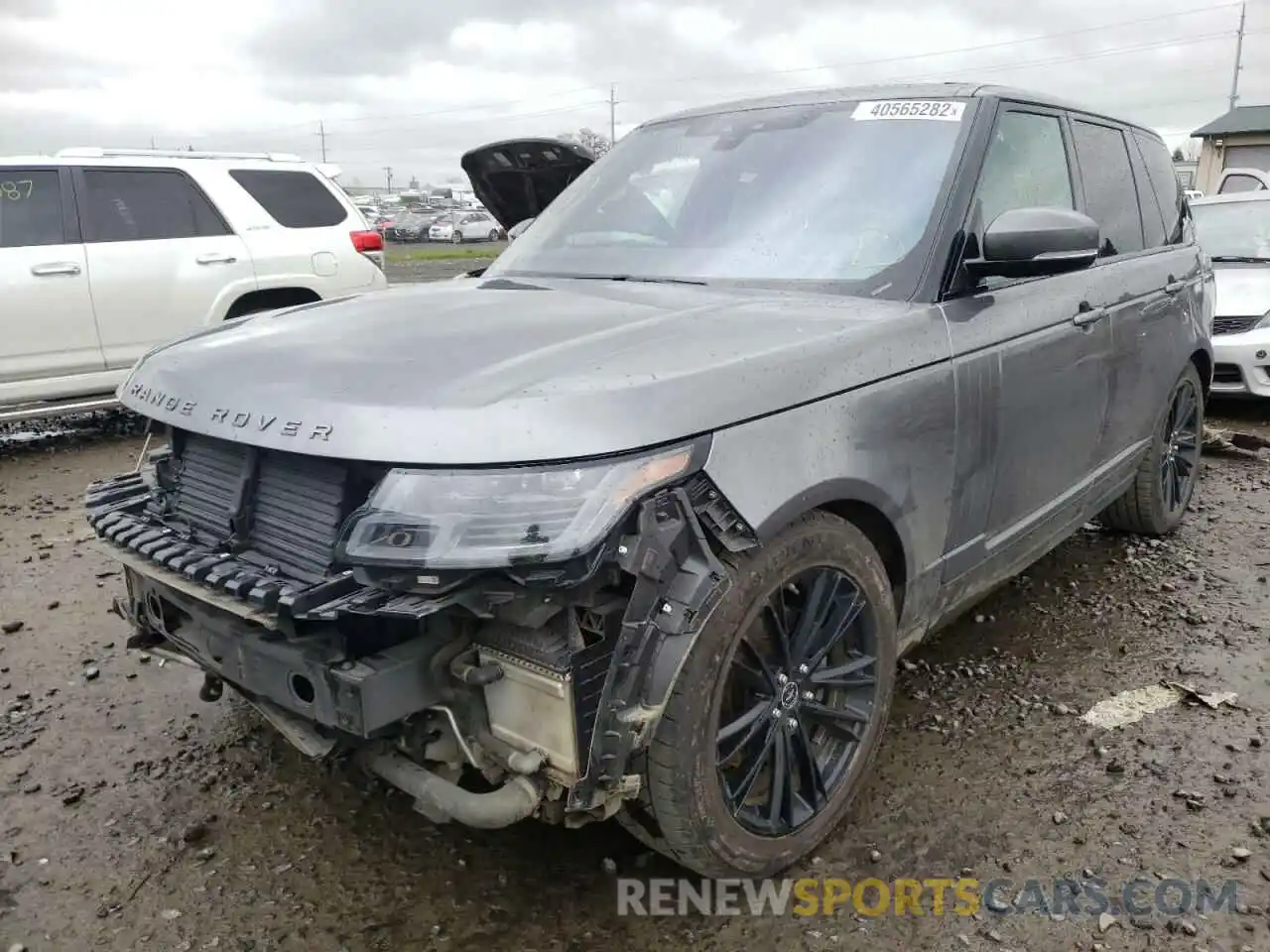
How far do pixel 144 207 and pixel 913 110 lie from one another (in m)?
5.85

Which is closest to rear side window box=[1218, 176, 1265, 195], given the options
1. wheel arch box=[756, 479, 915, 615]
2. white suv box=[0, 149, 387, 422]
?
white suv box=[0, 149, 387, 422]

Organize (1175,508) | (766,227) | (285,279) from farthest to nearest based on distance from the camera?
(285,279) → (1175,508) → (766,227)

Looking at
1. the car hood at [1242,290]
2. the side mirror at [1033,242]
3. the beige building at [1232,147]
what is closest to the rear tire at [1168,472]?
the side mirror at [1033,242]

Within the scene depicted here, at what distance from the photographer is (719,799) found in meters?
2.22

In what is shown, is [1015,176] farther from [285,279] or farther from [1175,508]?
[285,279]

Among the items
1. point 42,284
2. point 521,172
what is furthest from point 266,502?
point 42,284

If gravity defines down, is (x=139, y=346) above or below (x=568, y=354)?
below

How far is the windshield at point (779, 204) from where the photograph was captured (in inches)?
112

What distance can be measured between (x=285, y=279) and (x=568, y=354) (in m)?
5.86

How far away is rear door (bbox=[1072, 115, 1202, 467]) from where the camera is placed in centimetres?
374

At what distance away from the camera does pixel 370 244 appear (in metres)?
7.98

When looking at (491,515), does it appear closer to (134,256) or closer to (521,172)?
(521,172)

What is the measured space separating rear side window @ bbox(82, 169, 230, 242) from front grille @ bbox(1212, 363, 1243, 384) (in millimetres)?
7327

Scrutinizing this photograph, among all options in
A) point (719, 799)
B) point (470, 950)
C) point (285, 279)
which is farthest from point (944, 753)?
point (285, 279)
